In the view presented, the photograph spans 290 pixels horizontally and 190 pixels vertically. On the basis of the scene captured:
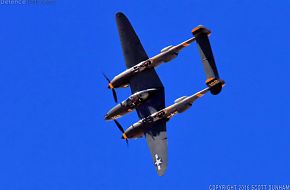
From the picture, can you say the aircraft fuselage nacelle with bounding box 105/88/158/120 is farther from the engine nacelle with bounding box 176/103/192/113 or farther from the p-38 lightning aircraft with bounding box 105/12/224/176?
the engine nacelle with bounding box 176/103/192/113

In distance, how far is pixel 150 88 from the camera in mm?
93375

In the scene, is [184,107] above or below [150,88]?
below

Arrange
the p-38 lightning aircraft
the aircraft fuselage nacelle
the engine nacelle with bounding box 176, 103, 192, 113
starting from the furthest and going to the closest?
the aircraft fuselage nacelle
the engine nacelle with bounding box 176, 103, 192, 113
the p-38 lightning aircraft

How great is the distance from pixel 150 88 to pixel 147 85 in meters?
0.70

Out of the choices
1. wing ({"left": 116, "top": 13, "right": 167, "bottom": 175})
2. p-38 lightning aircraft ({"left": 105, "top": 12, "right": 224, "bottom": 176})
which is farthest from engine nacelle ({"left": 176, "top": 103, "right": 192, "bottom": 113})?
wing ({"left": 116, "top": 13, "right": 167, "bottom": 175})

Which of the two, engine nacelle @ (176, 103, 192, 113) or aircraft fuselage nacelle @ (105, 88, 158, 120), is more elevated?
aircraft fuselage nacelle @ (105, 88, 158, 120)

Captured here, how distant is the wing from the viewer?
90.4 m

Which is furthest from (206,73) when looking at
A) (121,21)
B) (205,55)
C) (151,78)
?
(121,21)

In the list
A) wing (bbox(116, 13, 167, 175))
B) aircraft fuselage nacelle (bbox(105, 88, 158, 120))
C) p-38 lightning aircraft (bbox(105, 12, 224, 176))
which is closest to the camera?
p-38 lightning aircraft (bbox(105, 12, 224, 176))

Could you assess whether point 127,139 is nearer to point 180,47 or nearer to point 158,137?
point 158,137

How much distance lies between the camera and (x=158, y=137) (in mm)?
90938

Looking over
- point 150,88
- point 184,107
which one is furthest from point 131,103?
point 184,107

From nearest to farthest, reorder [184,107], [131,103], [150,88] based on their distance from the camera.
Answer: [184,107]
[131,103]
[150,88]

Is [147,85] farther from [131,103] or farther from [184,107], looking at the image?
[184,107]
